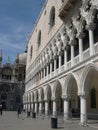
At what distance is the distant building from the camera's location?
6053cm

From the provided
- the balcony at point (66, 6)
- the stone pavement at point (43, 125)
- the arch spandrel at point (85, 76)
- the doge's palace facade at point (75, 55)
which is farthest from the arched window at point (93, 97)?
the balcony at point (66, 6)

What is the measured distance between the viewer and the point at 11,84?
62.1m

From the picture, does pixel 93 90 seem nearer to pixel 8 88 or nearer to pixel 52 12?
pixel 52 12

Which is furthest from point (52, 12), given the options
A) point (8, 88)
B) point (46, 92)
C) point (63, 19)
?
point (8, 88)

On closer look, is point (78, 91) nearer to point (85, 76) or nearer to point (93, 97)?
point (85, 76)

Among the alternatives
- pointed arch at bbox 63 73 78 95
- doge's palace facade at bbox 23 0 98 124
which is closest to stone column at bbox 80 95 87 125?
doge's palace facade at bbox 23 0 98 124

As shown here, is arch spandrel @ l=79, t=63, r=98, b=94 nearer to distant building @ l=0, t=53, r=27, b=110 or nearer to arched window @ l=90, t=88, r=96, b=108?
arched window @ l=90, t=88, r=96, b=108

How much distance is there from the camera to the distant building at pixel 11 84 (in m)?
60.5

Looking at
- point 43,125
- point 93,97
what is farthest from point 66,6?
point 43,125

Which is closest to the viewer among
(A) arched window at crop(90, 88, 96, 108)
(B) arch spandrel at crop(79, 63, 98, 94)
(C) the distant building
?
(B) arch spandrel at crop(79, 63, 98, 94)

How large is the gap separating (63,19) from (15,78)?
1773 inches

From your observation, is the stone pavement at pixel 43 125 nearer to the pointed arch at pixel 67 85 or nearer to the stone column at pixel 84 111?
the stone column at pixel 84 111

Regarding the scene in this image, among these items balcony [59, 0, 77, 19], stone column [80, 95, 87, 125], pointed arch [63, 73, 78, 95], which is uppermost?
balcony [59, 0, 77, 19]

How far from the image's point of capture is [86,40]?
18.9m
